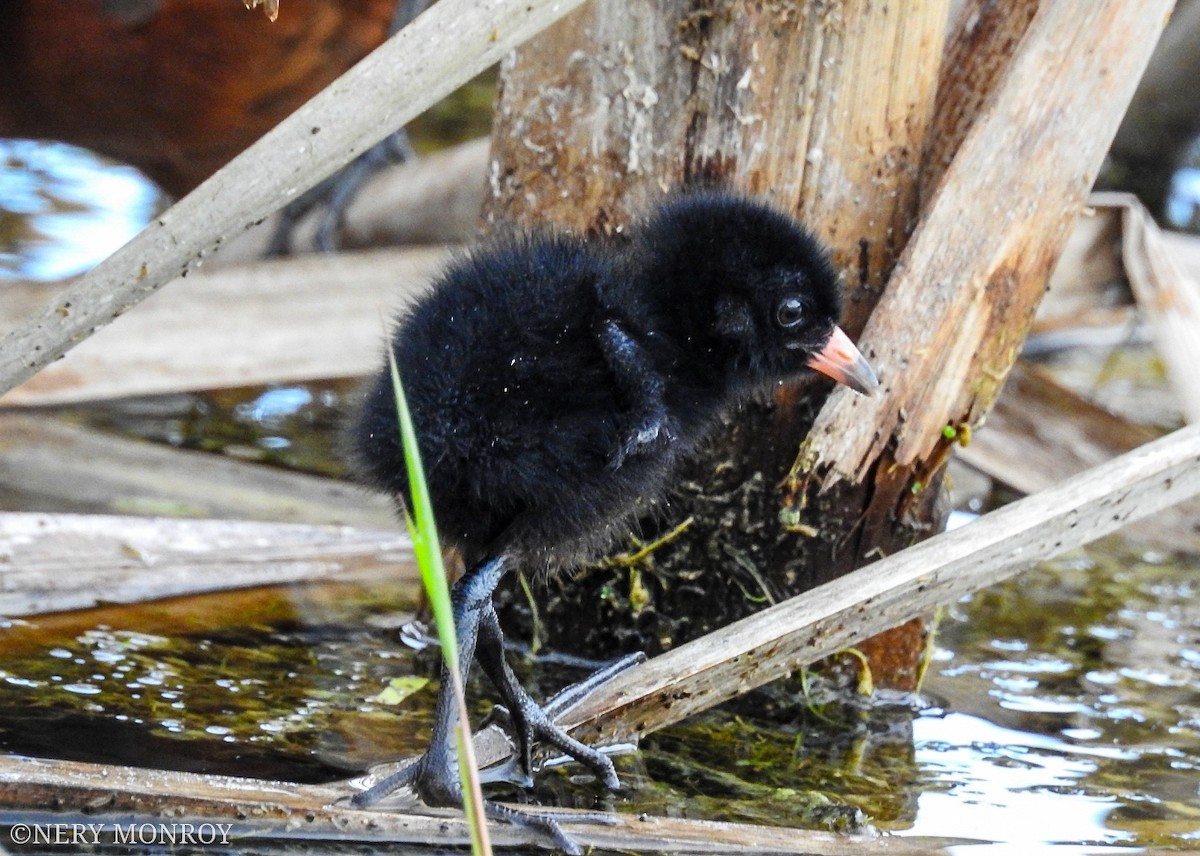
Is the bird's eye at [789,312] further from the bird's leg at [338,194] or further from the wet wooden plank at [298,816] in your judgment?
the bird's leg at [338,194]

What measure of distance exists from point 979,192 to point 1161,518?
5.96ft

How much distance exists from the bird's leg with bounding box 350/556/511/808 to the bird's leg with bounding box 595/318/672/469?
0.94ft

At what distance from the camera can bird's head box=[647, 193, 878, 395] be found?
2.44 meters

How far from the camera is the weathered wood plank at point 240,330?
4.00 metres

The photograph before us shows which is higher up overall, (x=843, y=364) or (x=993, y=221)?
(x=993, y=221)

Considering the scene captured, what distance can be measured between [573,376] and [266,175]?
58cm

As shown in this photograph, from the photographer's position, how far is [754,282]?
8.05ft

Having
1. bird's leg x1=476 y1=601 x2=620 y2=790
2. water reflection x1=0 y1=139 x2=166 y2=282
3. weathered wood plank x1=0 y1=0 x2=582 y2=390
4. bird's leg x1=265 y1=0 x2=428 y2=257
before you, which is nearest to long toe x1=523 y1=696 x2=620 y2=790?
Result: bird's leg x1=476 y1=601 x2=620 y2=790

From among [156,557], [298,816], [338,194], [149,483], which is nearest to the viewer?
[298,816]

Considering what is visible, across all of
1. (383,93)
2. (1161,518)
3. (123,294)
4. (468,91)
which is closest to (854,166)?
(383,93)

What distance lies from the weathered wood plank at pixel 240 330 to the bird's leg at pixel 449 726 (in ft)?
5.53

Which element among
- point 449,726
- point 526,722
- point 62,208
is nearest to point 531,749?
point 526,722

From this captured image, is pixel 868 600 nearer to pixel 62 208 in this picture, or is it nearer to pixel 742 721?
pixel 742 721

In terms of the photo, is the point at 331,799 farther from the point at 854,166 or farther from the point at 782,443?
the point at 854,166
